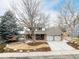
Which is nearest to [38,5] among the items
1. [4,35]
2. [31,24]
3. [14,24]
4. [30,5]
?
[30,5]

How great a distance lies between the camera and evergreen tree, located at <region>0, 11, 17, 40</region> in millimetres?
38125

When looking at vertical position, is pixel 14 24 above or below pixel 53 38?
above

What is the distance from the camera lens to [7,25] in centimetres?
3831

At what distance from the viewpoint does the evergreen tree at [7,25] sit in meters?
38.1

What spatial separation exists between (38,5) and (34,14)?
222cm

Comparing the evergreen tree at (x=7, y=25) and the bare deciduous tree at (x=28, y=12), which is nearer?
the bare deciduous tree at (x=28, y=12)

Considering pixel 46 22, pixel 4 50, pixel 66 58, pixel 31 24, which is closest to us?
pixel 66 58

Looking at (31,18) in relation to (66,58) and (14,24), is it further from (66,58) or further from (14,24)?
(66,58)

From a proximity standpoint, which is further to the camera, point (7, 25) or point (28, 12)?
point (7, 25)

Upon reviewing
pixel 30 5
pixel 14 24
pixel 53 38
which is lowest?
pixel 53 38

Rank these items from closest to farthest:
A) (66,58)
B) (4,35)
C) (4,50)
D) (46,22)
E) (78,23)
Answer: (66,58) → (4,50) → (4,35) → (78,23) → (46,22)

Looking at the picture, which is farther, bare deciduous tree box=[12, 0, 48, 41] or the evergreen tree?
the evergreen tree

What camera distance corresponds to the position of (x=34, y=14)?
32656 millimetres

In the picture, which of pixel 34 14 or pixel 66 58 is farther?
pixel 34 14
